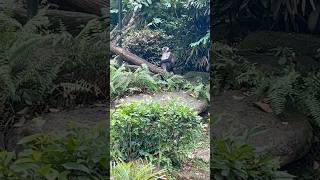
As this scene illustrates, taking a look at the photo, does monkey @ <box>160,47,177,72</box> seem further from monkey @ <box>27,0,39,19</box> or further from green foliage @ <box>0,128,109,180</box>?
monkey @ <box>27,0,39,19</box>

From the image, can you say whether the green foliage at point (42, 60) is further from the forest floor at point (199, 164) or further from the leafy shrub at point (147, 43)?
the forest floor at point (199, 164)

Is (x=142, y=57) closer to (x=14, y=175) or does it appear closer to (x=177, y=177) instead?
(x=177, y=177)

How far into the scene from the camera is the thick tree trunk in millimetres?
1589

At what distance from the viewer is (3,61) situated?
1.81 m

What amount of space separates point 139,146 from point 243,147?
42 centimetres

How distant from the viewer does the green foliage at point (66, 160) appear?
1637 mm

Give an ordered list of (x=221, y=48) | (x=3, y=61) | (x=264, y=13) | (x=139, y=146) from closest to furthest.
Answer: (x=139, y=146) → (x=3, y=61) → (x=221, y=48) → (x=264, y=13)

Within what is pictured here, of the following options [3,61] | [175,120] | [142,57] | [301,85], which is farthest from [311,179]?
[3,61]

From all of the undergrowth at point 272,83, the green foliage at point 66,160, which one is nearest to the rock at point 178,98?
the green foliage at point 66,160

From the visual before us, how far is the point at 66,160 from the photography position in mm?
1663

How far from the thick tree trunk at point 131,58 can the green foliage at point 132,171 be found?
0.91 feet

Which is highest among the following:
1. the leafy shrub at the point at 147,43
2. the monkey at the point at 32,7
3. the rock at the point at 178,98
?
the monkey at the point at 32,7

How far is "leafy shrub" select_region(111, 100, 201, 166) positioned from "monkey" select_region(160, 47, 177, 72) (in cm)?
11

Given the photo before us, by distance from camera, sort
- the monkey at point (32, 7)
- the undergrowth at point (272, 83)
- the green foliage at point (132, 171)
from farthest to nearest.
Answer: the undergrowth at point (272, 83) < the monkey at point (32, 7) < the green foliage at point (132, 171)
